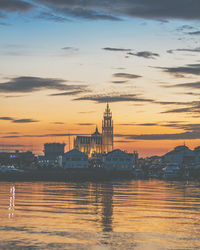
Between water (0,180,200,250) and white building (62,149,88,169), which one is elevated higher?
white building (62,149,88,169)

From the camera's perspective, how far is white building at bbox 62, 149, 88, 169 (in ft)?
639

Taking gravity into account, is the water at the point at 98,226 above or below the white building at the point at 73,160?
below

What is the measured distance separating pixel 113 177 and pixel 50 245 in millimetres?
120915

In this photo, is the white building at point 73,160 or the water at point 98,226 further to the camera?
the white building at point 73,160

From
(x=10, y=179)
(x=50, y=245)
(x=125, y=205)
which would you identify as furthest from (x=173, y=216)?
(x=10, y=179)

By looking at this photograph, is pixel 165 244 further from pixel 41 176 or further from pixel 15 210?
pixel 41 176

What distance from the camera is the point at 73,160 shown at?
195875mm

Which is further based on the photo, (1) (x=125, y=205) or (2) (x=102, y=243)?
(1) (x=125, y=205)

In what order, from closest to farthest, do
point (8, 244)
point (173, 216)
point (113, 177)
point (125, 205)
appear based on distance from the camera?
point (8, 244) < point (173, 216) < point (125, 205) < point (113, 177)

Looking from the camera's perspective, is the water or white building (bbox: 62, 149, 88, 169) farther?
white building (bbox: 62, 149, 88, 169)

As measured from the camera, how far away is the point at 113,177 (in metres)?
149

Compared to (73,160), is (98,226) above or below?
below

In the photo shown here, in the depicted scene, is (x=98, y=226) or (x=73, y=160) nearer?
(x=98, y=226)

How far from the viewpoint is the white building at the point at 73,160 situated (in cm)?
19488
